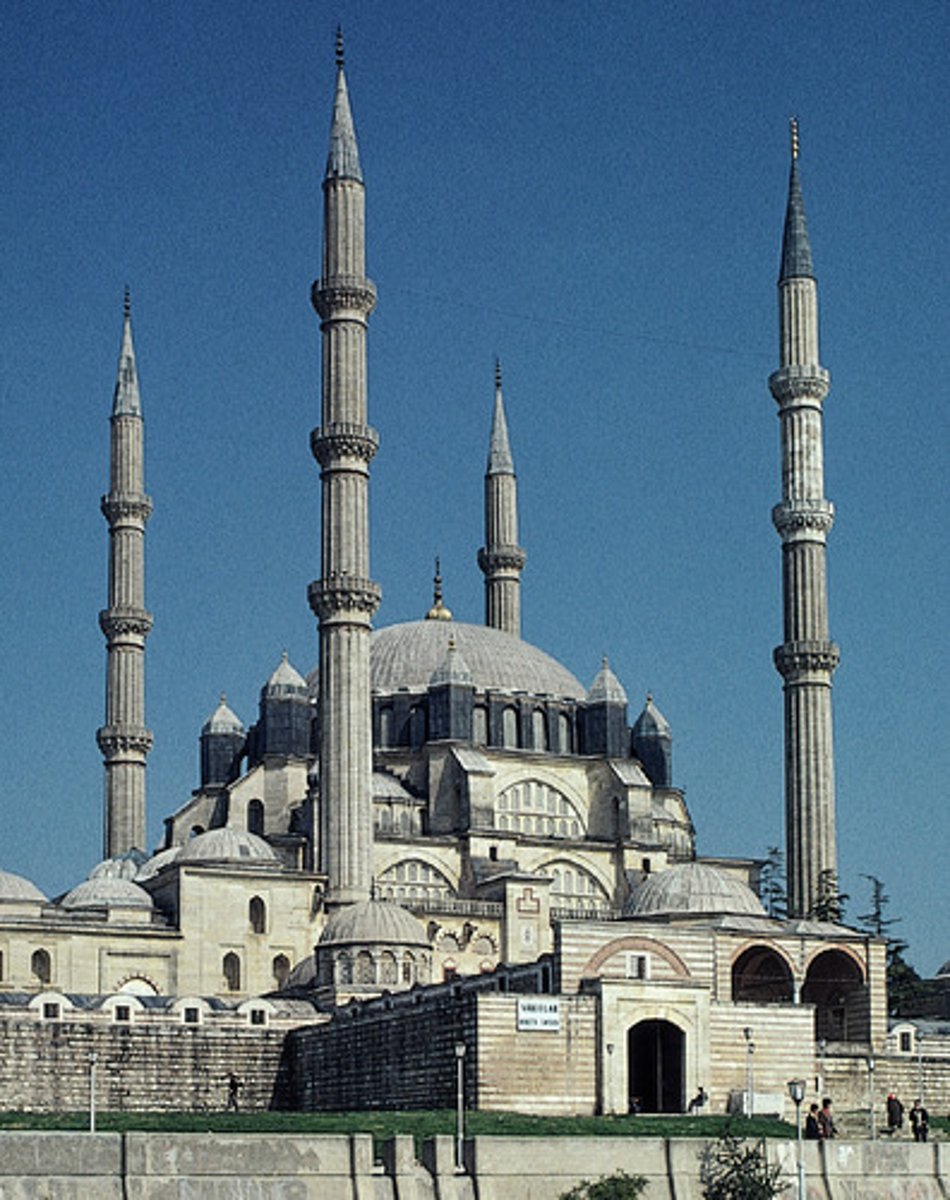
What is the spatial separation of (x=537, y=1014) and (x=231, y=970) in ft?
51.0

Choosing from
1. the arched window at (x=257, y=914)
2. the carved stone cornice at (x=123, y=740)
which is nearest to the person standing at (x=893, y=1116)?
the arched window at (x=257, y=914)

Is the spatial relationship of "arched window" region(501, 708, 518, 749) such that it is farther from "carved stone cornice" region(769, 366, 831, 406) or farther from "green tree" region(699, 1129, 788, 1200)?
"green tree" region(699, 1129, 788, 1200)

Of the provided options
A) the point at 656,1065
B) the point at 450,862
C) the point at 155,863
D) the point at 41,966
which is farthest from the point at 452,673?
the point at 656,1065

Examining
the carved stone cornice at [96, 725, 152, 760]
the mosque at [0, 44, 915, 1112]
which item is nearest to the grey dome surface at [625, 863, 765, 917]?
the mosque at [0, 44, 915, 1112]

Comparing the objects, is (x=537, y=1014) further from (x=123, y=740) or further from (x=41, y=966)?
(x=123, y=740)

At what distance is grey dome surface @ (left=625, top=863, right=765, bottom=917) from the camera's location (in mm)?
46250

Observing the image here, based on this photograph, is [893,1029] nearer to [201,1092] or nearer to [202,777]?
[201,1092]

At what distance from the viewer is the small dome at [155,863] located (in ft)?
177

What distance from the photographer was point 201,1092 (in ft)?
139

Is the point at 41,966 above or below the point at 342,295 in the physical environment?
below

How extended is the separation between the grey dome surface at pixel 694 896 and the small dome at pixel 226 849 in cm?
890

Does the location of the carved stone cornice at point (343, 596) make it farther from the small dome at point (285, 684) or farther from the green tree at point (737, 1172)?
the green tree at point (737, 1172)

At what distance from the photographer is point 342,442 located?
171ft

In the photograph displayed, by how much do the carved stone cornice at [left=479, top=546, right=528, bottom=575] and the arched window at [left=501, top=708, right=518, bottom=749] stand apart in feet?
21.6
